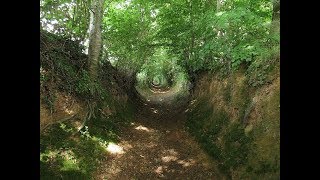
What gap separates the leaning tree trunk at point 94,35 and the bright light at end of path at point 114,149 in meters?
3.69

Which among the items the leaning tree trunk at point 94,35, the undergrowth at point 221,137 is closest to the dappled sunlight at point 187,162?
the undergrowth at point 221,137

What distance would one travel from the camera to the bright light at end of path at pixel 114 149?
11109 millimetres

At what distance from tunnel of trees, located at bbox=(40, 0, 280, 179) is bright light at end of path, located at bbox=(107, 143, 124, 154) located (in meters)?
0.08

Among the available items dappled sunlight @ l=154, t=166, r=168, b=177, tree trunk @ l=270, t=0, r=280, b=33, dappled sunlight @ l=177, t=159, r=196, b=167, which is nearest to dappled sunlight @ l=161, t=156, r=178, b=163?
dappled sunlight @ l=177, t=159, r=196, b=167

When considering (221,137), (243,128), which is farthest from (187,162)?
(243,128)

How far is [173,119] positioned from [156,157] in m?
6.87

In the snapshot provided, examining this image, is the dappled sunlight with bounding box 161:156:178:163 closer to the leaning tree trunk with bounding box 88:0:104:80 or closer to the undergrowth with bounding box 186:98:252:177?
the undergrowth with bounding box 186:98:252:177

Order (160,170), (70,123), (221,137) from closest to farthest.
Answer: (160,170) < (70,123) < (221,137)

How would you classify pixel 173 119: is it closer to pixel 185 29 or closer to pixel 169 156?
pixel 185 29

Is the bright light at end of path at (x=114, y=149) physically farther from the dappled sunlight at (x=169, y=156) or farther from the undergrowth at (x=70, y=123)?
the dappled sunlight at (x=169, y=156)

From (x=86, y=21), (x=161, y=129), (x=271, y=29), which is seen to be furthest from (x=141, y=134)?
(x=271, y=29)

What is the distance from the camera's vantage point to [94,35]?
13.4 m

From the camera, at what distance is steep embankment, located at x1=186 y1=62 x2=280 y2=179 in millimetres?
8500
